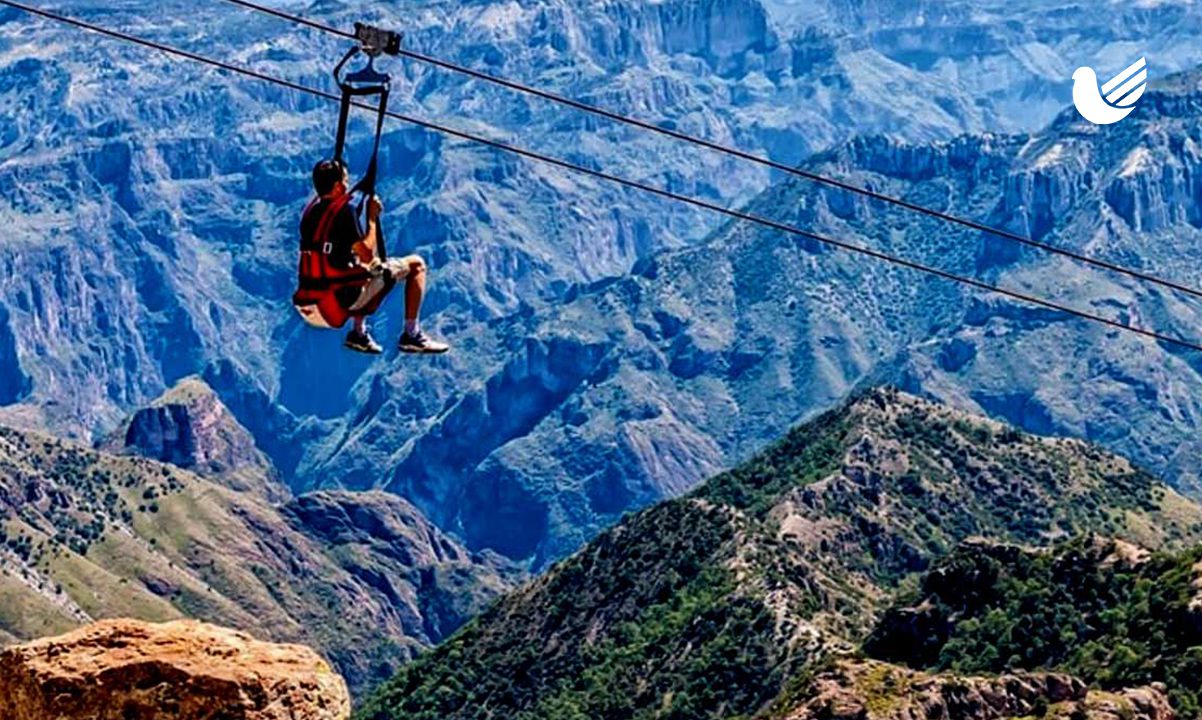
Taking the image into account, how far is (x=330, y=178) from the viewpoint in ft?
152

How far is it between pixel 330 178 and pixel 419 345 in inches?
238

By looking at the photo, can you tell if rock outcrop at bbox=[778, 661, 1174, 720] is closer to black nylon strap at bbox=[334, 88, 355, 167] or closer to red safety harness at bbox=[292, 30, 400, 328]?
red safety harness at bbox=[292, 30, 400, 328]

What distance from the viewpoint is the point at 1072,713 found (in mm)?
122188

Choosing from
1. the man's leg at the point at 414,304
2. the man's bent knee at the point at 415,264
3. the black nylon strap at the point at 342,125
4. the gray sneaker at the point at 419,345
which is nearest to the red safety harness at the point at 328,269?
the black nylon strap at the point at 342,125

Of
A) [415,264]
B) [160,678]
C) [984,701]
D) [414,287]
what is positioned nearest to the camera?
[160,678]

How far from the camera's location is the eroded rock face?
127 ft

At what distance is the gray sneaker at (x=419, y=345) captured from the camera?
5066 cm

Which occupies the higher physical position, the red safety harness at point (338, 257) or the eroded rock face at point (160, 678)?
the red safety harness at point (338, 257)

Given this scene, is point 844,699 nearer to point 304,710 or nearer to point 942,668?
point 942,668

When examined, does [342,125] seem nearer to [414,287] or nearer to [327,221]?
[327,221]

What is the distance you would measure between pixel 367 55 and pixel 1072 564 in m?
126

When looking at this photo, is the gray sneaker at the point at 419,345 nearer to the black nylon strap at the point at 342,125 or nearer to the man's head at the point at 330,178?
the man's head at the point at 330,178

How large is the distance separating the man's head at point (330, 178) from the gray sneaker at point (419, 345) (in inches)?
190

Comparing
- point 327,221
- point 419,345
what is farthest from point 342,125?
point 419,345
